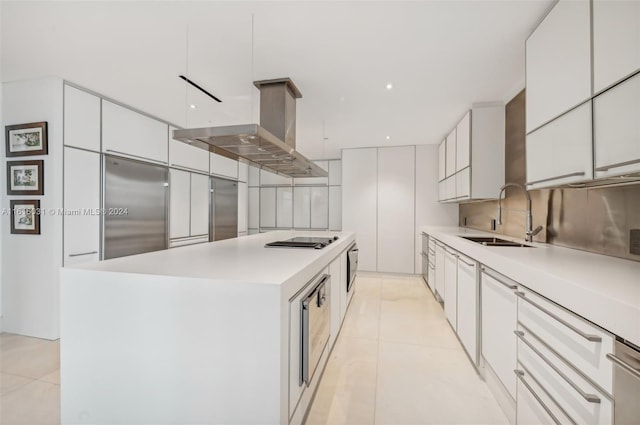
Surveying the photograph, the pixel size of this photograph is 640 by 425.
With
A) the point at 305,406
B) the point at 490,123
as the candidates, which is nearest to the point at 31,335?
the point at 305,406

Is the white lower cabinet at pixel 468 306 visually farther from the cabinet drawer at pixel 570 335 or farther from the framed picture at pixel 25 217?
the framed picture at pixel 25 217

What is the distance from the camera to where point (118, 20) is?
176 cm

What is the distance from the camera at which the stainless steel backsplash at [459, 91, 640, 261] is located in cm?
151

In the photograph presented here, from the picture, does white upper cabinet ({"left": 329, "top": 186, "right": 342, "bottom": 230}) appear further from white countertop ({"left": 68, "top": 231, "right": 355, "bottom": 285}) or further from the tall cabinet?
white countertop ({"left": 68, "top": 231, "right": 355, "bottom": 285})

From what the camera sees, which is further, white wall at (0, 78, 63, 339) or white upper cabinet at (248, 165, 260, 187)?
white upper cabinet at (248, 165, 260, 187)

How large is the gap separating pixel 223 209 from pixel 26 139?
8.56 feet

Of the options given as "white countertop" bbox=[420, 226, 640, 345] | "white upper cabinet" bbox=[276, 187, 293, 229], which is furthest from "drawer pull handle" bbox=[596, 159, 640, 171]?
"white upper cabinet" bbox=[276, 187, 293, 229]

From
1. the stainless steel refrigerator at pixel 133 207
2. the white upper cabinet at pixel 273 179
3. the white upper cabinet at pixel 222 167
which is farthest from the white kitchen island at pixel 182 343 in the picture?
the white upper cabinet at pixel 273 179

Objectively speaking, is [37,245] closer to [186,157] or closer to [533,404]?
[186,157]

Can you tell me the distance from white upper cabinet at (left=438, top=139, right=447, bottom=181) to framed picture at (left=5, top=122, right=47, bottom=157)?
4848 mm

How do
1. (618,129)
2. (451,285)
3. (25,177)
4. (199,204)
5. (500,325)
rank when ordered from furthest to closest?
(199,204) < (451,285) < (25,177) < (500,325) < (618,129)

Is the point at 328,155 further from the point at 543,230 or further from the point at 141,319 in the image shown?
the point at 141,319

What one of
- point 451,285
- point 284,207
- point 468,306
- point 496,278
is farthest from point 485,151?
point 284,207

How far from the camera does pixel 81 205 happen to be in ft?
8.79
